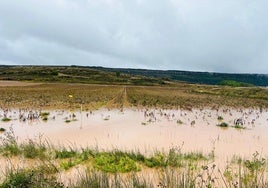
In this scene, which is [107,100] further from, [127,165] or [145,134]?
[127,165]

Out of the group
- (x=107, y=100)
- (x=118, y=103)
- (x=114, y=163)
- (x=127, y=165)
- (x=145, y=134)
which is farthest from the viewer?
(x=107, y=100)

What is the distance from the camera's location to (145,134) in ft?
49.5

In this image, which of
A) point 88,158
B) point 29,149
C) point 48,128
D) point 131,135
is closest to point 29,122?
point 48,128

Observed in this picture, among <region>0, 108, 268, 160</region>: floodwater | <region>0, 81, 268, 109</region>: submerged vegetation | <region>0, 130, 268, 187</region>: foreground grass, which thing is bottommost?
<region>0, 81, 268, 109</region>: submerged vegetation

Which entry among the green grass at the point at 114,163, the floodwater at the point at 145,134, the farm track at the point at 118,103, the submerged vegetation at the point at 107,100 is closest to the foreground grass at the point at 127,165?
the green grass at the point at 114,163

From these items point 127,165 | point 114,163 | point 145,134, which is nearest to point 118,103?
point 145,134

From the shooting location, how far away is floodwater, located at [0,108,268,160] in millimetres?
12621

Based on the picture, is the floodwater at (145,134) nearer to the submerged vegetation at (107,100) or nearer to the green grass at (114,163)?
the green grass at (114,163)

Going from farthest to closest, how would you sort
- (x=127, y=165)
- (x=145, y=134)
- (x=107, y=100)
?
(x=107, y=100), (x=145, y=134), (x=127, y=165)

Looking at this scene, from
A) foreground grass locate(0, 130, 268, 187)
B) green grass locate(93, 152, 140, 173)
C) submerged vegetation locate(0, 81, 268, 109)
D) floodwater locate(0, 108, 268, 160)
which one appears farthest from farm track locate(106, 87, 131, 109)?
green grass locate(93, 152, 140, 173)

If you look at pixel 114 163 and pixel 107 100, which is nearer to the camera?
pixel 114 163

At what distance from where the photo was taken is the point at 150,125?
17.7 m

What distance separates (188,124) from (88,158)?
9460mm

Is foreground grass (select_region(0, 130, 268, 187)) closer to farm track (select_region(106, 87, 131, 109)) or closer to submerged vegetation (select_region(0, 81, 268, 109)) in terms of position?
submerged vegetation (select_region(0, 81, 268, 109))
